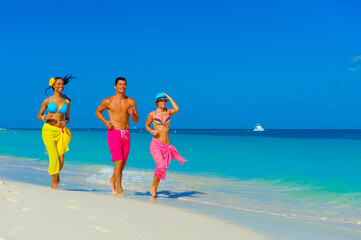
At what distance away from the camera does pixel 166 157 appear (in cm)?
664

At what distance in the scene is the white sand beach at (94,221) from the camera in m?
3.30

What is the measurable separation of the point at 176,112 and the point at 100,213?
2.79m

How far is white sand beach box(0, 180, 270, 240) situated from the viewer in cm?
330

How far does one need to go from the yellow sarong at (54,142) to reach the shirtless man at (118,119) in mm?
712

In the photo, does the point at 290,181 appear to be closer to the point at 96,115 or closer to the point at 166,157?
the point at 166,157

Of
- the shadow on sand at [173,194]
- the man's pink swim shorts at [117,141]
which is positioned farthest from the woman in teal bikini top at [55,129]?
the shadow on sand at [173,194]

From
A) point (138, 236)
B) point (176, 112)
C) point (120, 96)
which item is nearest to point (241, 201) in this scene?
point (176, 112)

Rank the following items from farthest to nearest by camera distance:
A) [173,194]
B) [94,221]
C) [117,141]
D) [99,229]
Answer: [173,194] < [117,141] < [94,221] < [99,229]

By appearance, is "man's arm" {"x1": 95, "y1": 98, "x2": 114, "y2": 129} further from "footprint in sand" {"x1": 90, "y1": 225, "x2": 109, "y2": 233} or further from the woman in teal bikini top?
"footprint in sand" {"x1": 90, "y1": 225, "x2": 109, "y2": 233}

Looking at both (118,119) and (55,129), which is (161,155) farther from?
(55,129)

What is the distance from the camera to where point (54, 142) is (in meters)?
6.35

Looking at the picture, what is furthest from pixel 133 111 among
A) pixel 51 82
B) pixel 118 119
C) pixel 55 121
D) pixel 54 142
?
pixel 51 82

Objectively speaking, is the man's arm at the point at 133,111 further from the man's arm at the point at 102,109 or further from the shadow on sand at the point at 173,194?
the shadow on sand at the point at 173,194

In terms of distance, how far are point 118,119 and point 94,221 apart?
278cm
